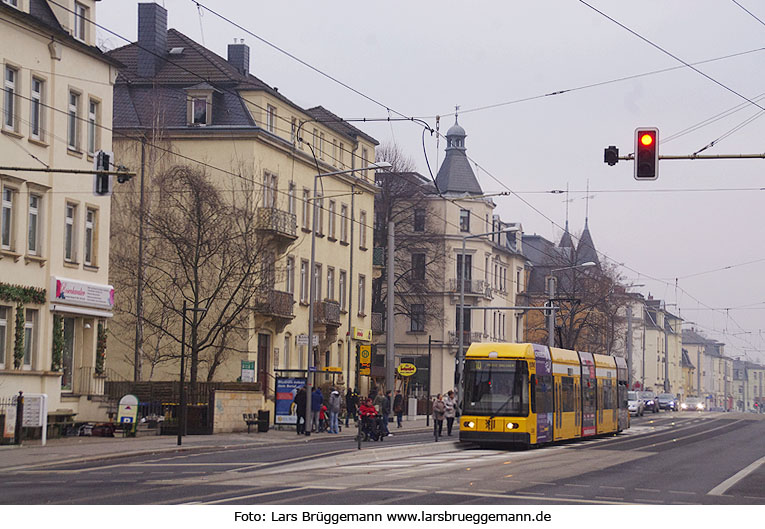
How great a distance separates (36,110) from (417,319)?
51814 mm

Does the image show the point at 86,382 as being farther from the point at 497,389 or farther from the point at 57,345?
the point at 497,389

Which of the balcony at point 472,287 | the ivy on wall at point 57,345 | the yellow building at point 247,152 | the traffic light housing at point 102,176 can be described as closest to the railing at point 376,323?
the yellow building at point 247,152

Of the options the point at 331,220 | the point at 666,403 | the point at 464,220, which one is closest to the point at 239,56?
the point at 331,220

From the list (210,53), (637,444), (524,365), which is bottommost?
(637,444)

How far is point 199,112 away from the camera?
54031mm

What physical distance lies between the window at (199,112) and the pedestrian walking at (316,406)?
15378 mm

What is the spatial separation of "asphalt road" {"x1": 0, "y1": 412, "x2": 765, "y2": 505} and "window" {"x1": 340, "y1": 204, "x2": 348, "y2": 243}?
98.2 ft

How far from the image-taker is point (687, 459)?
102 ft

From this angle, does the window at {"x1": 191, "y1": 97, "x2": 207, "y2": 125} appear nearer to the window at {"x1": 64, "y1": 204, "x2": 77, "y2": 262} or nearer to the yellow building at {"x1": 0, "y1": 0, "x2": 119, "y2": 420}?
the yellow building at {"x1": 0, "y1": 0, "x2": 119, "y2": 420}

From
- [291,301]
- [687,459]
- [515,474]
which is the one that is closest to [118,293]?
[291,301]

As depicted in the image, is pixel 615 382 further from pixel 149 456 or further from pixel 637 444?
pixel 149 456

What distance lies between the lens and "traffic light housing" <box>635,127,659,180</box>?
69.5 feet

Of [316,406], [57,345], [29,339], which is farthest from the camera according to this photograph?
[316,406]

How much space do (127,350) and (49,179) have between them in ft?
51.4
